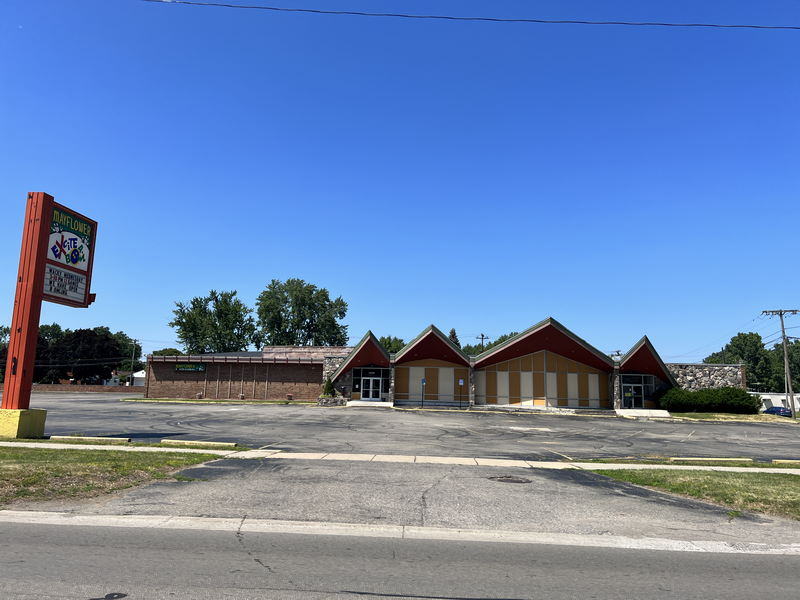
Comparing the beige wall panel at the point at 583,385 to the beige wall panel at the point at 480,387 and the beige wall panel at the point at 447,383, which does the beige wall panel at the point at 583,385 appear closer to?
the beige wall panel at the point at 480,387

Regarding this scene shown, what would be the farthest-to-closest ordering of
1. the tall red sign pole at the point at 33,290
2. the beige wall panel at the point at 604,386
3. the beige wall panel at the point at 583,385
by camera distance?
the beige wall panel at the point at 604,386 < the beige wall panel at the point at 583,385 < the tall red sign pole at the point at 33,290

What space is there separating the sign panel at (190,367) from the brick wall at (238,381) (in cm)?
31

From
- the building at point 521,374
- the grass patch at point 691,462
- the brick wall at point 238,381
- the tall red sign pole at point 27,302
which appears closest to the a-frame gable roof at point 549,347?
the building at point 521,374

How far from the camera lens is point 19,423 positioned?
16109mm

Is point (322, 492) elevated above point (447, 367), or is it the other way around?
point (447, 367)

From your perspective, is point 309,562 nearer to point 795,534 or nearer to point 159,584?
point 159,584

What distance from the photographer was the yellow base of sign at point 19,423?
52.8 feet

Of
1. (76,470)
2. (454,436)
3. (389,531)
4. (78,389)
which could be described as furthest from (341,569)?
(78,389)

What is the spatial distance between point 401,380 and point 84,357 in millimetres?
70151

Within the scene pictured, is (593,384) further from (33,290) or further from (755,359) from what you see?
(755,359)

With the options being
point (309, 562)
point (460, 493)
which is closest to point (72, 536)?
point (309, 562)

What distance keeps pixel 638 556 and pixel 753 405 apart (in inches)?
1574

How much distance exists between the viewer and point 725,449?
63.7 feet

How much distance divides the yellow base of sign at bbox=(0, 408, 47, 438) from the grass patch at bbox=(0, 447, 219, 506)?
10.5ft
